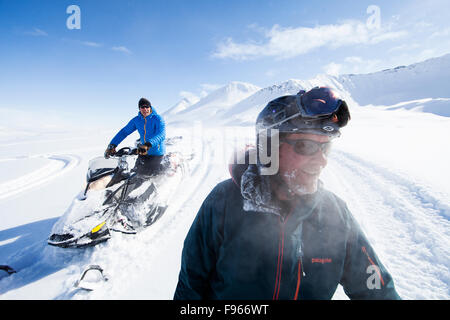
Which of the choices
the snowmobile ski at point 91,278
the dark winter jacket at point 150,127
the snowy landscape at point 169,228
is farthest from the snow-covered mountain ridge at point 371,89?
the snowmobile ski at point 91,278

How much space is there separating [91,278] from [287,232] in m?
2.39

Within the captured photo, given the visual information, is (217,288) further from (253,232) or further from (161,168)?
(161,168)

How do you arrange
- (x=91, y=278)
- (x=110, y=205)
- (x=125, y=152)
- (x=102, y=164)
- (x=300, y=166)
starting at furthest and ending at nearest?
(x=125, y=152) → (x=102, y=164) → (x=110, y=205) → (x=91, y=278) → (x=300, y=166)

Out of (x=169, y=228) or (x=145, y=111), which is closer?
(x=169, y=228)

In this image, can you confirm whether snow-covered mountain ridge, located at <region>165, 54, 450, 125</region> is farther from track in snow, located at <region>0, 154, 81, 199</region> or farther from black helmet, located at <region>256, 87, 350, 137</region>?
black helmet, located at <region>256, 87, 350, 137</region>

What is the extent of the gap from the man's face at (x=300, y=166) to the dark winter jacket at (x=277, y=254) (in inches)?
3.3

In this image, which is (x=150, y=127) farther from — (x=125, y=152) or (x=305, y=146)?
(x=305, y=146)

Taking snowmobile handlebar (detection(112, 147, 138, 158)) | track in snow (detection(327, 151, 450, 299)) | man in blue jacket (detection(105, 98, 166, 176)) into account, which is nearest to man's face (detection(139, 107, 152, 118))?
man in blue jacket (detection(105, 98, 166, 176))

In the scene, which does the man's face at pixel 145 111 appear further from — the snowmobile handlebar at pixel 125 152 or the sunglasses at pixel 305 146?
the sunglasses at pixel 305 146

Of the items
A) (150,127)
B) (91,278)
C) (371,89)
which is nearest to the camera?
(91,278)


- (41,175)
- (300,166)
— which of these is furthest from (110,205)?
(41,175)

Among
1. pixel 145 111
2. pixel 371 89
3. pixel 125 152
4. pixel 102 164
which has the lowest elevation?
pixel 102 164

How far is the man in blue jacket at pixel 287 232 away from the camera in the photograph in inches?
46.6

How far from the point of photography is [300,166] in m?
1.32
